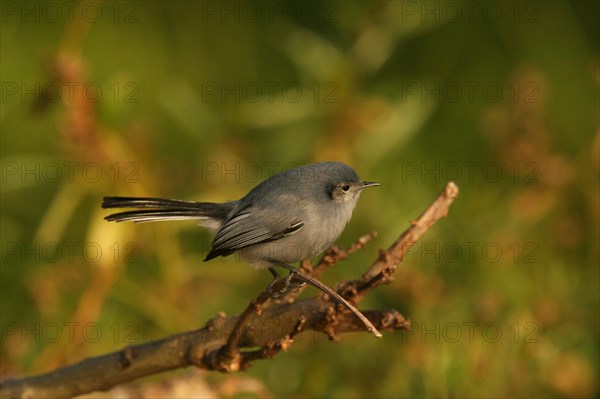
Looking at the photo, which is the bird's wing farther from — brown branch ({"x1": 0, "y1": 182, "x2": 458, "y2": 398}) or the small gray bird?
brown branch ({"x1": 0, "y1": 182, "x2": 458, "y2": 398})

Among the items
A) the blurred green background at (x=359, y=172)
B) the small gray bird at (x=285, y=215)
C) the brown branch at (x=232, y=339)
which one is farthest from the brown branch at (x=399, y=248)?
the blurred green background at (x=359, y=172)

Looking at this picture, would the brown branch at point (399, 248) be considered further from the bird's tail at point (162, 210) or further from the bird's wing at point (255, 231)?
the bird's tail at point (162, 210)

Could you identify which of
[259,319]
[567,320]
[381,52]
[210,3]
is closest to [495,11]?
[381,52]

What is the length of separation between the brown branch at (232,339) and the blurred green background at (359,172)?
45 cm

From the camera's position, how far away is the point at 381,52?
13.3 ft

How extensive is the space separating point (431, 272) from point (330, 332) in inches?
58.2

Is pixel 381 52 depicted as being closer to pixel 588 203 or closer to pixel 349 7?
pixel 349 7

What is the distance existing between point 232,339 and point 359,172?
178cm

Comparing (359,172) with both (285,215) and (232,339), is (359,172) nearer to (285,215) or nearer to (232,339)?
(285,215)

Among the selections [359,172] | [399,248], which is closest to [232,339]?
[399,248]

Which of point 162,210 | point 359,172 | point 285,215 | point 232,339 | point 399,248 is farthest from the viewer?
point 359,172

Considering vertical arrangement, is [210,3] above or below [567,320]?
above

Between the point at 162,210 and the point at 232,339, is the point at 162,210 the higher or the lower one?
the higher one

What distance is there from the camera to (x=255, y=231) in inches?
112
